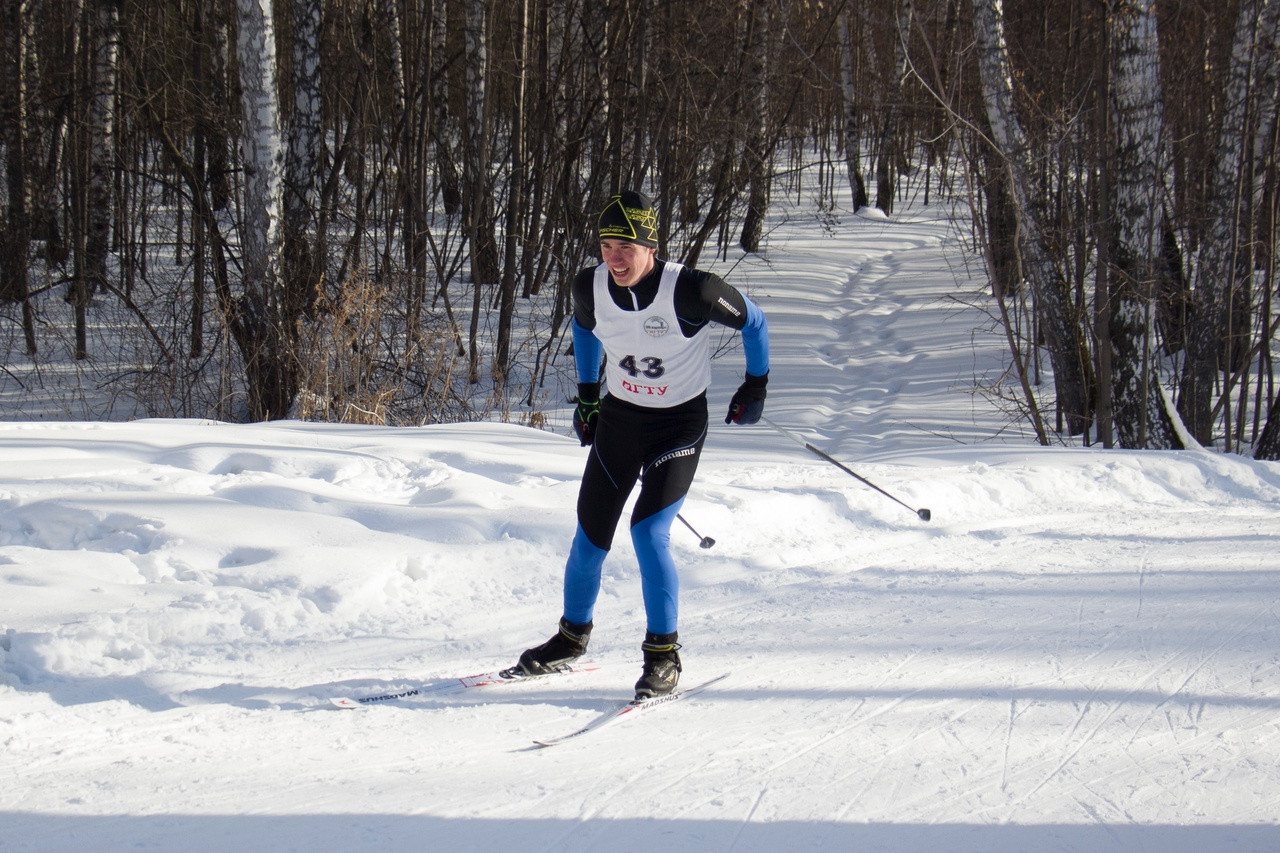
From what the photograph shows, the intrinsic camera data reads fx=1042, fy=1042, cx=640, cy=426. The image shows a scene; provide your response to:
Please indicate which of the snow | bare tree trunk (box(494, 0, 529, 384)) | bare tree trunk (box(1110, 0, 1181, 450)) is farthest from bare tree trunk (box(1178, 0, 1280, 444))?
bare tree trunk (box(494, 0, 529, 384))

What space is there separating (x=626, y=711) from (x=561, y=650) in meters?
0.52

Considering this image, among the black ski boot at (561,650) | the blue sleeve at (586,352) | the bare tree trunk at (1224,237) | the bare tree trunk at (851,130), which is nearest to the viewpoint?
the black ski boot at (561,650)

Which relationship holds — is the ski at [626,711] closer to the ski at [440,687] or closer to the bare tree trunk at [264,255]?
the ski at [440,687]

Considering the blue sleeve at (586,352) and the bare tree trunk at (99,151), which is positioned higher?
the bare tree trunk at (99,151)

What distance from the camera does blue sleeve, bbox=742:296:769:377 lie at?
4.13 m

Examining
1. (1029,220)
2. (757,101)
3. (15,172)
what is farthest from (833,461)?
(15,172)

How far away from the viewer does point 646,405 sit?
13.2ft

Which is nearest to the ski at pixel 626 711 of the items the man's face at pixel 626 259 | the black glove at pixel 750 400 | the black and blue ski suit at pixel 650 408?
the black and blue ski suit at pixel 650 408

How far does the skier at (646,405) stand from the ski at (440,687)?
5 centimetres

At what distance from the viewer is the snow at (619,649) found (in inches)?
118

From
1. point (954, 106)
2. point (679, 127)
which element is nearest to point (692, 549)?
point (954, 106)

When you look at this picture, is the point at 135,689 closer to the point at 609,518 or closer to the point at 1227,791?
the point at 609,518

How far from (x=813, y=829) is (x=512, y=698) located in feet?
4.47

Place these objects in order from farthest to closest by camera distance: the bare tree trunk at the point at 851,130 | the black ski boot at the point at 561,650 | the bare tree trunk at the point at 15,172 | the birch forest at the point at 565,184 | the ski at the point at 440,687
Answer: the bare tree trunk at the point at 851,130
the bare tree trunk at the point at 15,172
the birch forest at the point at 565,184
the black ski boot at the point at 561,650
the ski at the point at 440,687
